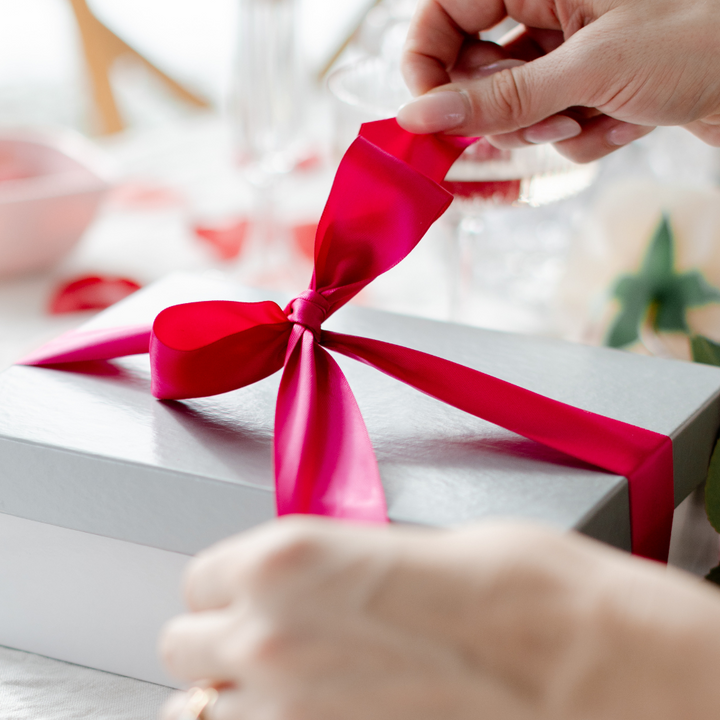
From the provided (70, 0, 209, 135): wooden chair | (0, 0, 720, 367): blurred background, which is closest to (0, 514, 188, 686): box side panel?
(0, 0, 720, 367): blurred background

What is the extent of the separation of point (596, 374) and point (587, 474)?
122 millimetres

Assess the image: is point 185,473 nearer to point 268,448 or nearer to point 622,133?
point 268,448

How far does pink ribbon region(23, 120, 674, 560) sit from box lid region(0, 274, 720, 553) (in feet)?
0.05

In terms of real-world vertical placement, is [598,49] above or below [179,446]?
above

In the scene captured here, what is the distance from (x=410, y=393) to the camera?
1.67ft

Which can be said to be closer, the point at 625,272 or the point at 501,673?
the point at 501,673

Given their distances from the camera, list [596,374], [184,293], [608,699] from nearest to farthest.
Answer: [608,699]
[596,374]
[184,293]

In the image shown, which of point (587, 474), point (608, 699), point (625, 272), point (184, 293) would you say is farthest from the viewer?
point (625, 272)

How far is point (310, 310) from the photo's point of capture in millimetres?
491

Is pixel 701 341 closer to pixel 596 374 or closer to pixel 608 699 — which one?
pixel 596 374

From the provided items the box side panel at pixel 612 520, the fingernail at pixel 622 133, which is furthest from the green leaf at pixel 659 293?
the box side panel at pixel 612 520

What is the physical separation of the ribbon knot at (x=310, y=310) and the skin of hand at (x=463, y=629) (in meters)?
0.22

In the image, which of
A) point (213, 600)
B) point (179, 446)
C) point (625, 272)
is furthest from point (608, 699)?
point (625, 272)

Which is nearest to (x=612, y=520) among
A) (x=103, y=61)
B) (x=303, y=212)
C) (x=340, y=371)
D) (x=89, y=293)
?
(x=340, y=371)
